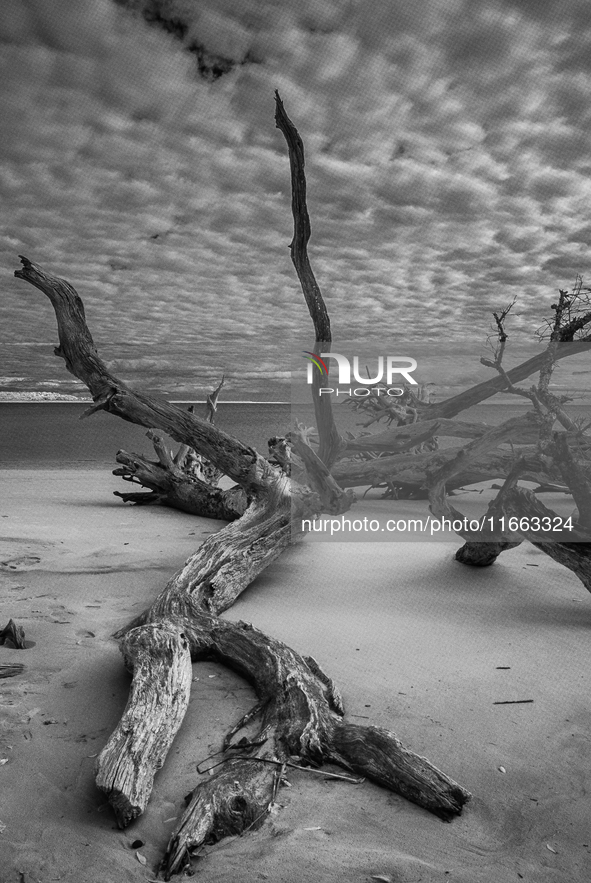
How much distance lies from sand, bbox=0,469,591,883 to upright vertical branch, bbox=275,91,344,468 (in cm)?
191

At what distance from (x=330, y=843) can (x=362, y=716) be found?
2.83ft

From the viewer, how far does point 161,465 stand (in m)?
8.52

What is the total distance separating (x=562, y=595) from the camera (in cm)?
452

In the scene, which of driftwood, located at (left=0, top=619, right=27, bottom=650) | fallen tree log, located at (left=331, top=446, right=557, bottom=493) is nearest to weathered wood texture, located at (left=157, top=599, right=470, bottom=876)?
driftwood, located at (left=0, top=619, right=27, bottom=650)

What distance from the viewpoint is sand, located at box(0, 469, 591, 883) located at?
5.99ft

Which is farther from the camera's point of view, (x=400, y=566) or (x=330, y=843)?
(x=400, y=566)

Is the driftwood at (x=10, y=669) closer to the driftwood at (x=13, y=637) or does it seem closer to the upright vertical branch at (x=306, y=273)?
the driftwood at (x=13, y=637)

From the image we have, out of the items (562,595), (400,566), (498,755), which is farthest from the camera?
(400,566)

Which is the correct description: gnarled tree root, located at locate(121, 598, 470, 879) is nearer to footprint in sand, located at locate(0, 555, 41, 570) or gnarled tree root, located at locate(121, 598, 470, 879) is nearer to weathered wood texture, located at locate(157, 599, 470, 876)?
weathered wood texture, located at locate(157, 599, 470, 876)

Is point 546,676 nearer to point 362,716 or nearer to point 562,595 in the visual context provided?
point 362,716

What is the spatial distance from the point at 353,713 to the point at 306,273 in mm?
4625

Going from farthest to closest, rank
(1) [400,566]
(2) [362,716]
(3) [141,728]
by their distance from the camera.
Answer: (1) [400,566], (2) [362,716], (3) [141,728]

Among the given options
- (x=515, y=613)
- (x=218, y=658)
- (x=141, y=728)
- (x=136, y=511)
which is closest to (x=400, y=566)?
(x=515, y=613)

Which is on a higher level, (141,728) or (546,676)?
(141,728)
